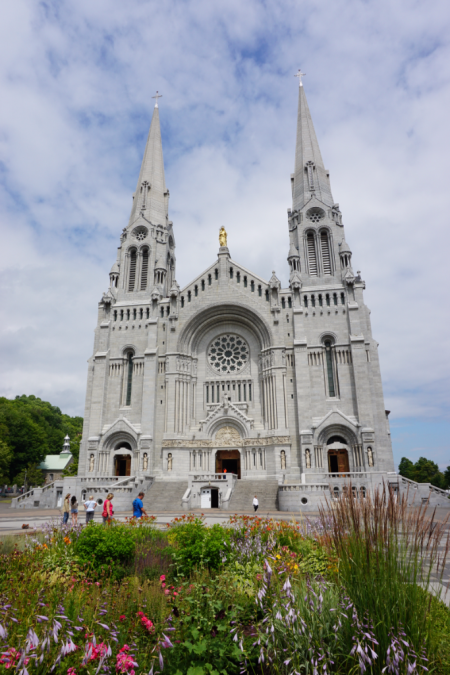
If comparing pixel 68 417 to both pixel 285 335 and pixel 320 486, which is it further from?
pixel 320 486

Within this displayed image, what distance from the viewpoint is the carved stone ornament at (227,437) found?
36656 millimetres

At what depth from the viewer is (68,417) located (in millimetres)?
101688

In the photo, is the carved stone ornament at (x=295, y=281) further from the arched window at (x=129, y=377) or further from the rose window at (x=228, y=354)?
the arched window at (x=129, y=377)

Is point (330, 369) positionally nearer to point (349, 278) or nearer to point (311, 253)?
point (349, 278)

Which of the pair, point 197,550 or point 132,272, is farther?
point 132,272

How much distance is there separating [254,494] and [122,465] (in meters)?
14.6

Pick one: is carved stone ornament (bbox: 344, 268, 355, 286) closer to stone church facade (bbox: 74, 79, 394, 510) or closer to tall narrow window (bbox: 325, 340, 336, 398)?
stone church facade (bbox: 74, 79, 394, 510)

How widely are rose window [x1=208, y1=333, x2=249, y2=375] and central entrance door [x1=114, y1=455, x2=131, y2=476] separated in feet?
38.5

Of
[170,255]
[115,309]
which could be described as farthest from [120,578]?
[170,255]

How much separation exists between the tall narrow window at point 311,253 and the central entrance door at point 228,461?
18632 millimetres

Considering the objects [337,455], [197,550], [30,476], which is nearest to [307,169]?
[337,455]

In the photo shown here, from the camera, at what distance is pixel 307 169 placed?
1763 inches

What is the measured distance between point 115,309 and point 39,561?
35885 mm

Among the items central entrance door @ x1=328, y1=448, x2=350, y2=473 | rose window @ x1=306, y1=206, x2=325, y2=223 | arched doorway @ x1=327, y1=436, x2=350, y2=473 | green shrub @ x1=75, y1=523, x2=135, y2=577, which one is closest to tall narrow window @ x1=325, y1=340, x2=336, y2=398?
arched doorway @ x1=327, y1=436, x2=350, y2=473
